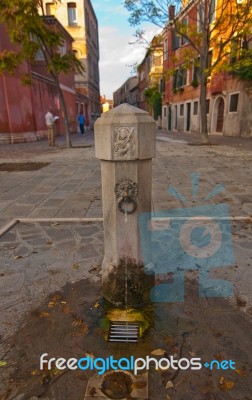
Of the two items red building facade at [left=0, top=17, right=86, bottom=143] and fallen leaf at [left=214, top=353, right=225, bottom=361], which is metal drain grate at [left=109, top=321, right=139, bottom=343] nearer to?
fallen leaf at [left=214, top=353, right=225, bottom=361]

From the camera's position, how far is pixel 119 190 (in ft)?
7.25

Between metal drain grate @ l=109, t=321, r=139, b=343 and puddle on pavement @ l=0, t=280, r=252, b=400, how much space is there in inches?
1.8

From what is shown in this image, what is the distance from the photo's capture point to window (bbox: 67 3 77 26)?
117ft

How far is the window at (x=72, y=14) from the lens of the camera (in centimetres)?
3576

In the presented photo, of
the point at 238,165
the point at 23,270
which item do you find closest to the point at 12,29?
the point at 238,165

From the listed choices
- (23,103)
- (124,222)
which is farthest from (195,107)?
(124,222)

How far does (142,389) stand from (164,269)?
140 centimetres

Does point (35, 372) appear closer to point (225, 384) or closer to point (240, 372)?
point (225, 384)

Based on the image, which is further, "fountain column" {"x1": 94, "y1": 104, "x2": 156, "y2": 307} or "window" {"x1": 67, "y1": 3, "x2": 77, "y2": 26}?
"window" {"x1": 67, "y1": 3, "x2": 77, "y2": 26}

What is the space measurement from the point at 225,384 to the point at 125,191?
1.43 meters

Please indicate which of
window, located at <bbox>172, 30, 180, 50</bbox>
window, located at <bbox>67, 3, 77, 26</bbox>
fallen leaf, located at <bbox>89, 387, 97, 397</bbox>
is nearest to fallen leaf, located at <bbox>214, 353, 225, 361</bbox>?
fallen leaf, located at <bbox>89, 387, 97, 397</bbox>

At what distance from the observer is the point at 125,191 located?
2193 mm

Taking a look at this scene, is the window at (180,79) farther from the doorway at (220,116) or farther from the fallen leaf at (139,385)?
the fallen leaf at (139,385)

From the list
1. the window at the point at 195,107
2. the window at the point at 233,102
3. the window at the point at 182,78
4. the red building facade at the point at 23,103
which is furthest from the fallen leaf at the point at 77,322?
the window at the point at 182,78
